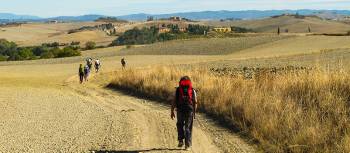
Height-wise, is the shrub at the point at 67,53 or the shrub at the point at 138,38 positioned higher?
the shrub at the point at 67,53

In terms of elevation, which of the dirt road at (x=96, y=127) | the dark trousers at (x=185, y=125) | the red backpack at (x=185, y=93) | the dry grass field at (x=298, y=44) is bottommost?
the dry grass field at (x=298, y=44)

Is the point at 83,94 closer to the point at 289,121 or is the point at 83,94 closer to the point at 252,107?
the point at 252,107

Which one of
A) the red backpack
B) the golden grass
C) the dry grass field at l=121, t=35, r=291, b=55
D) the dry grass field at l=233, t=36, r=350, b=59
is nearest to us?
the golden grass

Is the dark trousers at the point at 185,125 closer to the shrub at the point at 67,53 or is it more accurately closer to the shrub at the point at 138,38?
the shrub at the point at 67,53

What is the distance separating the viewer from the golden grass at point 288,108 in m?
11.3

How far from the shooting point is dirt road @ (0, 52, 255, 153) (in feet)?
42.5

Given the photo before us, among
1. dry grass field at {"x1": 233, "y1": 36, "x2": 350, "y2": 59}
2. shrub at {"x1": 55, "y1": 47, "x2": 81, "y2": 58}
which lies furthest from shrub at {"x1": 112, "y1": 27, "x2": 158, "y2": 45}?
dry grass field at {"x1": 233, "y1": 36, "x2": 350, "y2": 59}

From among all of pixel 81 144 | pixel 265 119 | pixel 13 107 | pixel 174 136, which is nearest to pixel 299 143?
pixel 265 119

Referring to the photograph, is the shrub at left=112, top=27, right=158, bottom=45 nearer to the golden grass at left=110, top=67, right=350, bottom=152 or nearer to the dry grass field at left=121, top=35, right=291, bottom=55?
the dry grass field at left=121, top=35, right=291, bottom=55

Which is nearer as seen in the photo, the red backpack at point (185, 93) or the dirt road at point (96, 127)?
the red backpack at point (185, 93)

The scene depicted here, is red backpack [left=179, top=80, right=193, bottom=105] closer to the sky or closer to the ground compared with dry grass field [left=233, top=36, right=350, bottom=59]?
closer to the sky

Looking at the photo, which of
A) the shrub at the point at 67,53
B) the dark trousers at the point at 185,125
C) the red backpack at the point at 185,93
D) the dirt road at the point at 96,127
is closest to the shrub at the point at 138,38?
the shrub at the point at 67,53

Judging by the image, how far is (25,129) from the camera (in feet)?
52.5

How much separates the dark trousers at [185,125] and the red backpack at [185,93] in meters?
0.28
